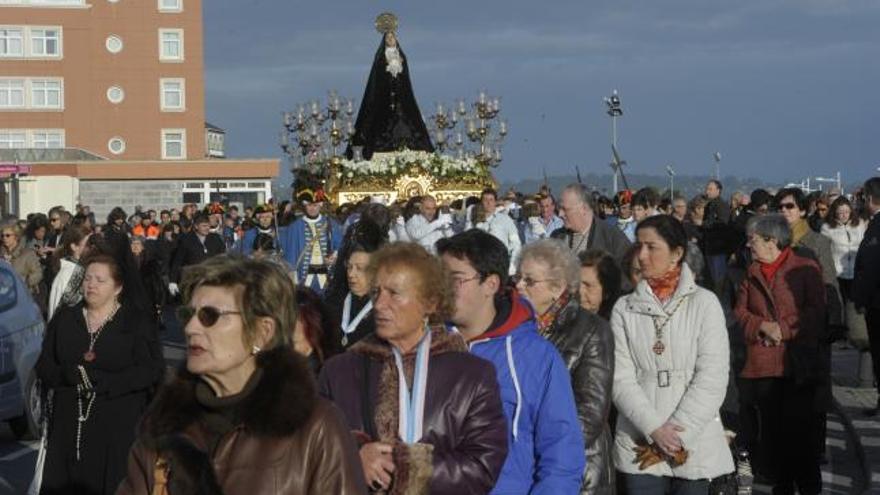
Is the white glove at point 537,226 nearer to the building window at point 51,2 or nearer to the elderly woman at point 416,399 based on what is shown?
the elderly woman at point 416,399

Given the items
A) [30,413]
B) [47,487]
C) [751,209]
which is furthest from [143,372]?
[751,209]

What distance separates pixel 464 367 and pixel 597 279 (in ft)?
10.3

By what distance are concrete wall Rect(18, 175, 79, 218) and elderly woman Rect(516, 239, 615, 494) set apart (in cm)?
5903

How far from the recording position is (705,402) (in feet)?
24.4

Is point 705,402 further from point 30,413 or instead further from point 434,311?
point 30,413

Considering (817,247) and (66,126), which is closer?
(817,247)

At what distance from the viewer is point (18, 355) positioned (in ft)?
45.5

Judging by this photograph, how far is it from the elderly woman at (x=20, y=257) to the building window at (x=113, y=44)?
6062 cm

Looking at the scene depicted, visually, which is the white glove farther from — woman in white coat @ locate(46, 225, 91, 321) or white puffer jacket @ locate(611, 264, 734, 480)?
white puffer jacket @ locate(611, 264, 734, 480)

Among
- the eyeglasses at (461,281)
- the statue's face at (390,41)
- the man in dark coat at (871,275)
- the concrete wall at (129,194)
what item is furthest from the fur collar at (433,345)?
the concrete wall at (129,194)

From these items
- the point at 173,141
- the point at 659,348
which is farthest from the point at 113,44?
the point at 659,348

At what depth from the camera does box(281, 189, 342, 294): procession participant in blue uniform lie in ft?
56.5

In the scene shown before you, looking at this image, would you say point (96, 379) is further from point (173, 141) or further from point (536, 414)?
point (173, 141)

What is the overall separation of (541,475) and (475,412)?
82 centimetres
